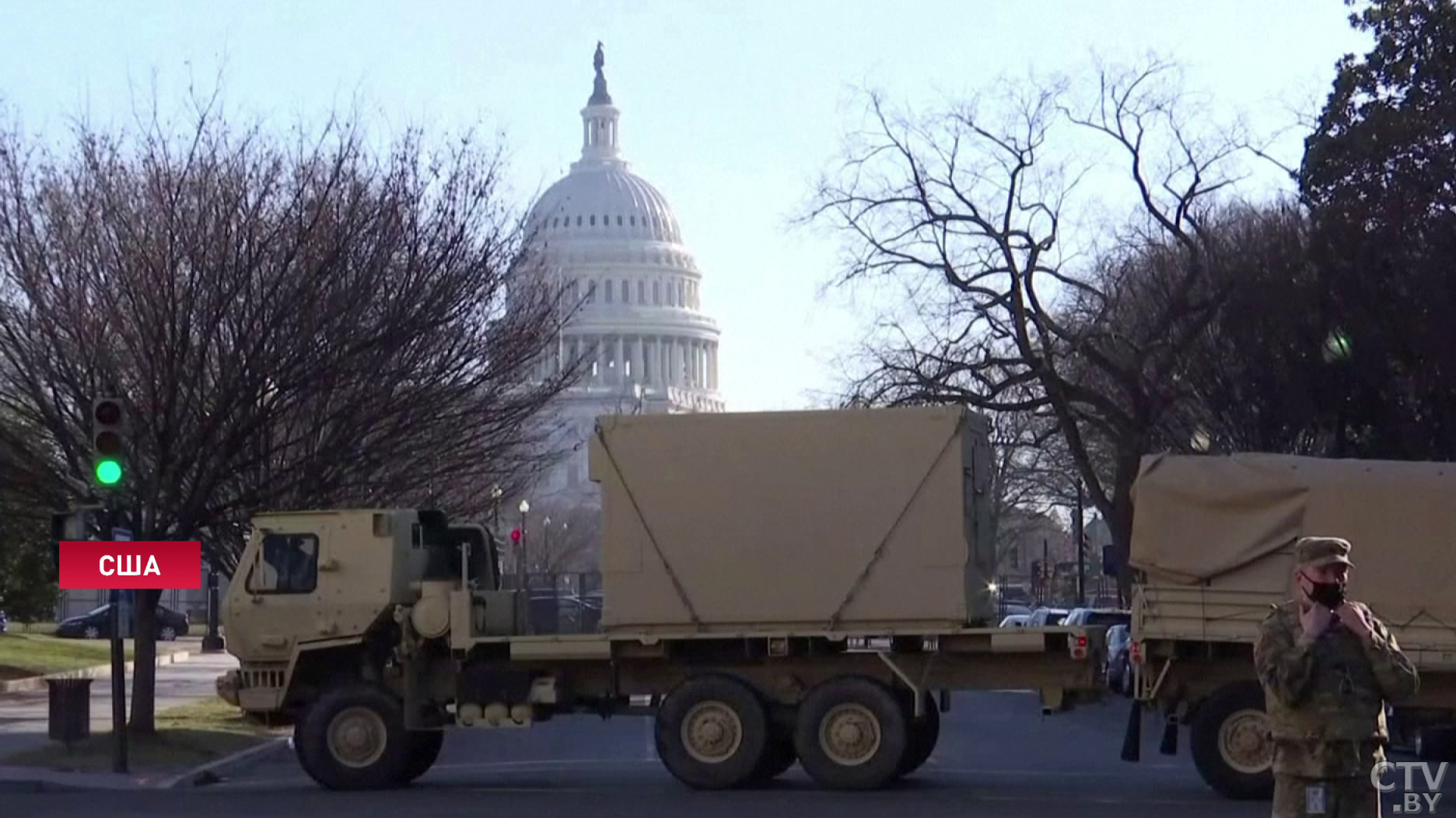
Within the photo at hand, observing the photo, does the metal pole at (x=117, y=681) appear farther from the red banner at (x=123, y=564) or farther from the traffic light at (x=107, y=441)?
the traffic light at (x=107, y=441)

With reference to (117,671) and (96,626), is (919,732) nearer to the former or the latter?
(117,671)

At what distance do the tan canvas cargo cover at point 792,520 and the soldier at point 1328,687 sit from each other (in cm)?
1122

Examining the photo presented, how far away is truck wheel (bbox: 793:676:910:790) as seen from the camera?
19.7 meters

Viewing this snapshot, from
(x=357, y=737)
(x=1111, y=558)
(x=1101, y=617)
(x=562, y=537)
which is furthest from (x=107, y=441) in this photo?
(x=562, y=537)

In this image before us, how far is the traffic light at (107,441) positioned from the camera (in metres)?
21.4

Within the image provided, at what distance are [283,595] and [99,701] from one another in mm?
15278

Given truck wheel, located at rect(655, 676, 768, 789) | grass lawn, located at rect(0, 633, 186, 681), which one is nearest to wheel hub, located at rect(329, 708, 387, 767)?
truck wheel, located at rect(655, 676, 768, 789)

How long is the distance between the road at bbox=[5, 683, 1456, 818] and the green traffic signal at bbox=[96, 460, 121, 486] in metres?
3.06

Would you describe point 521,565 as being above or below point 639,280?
below

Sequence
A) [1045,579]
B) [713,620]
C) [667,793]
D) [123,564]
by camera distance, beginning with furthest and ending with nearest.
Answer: [1045,579]
[123,564]
[713,620]
[667,793]

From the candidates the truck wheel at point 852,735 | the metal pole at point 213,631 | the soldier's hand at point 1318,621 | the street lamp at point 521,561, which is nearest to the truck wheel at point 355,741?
the street lamp at point 521,561

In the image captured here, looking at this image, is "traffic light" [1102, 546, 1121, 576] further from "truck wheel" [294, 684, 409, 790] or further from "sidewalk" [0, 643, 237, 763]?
"truck wheel" [294, 684, 409, 790]

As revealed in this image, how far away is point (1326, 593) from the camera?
8641 mm

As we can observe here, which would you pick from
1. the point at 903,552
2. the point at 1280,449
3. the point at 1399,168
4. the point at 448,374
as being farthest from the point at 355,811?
the point at 1280,449
